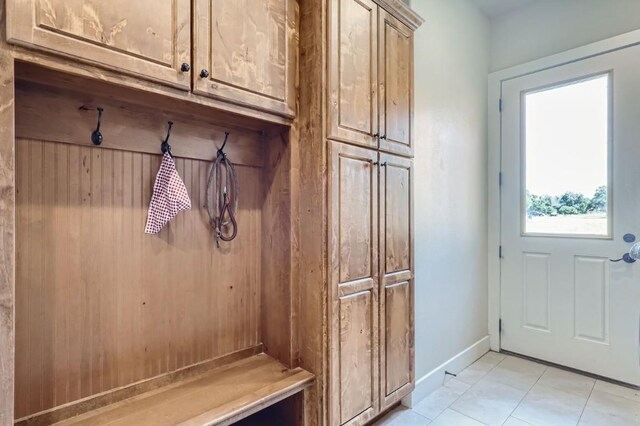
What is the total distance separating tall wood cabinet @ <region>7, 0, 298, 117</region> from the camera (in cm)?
98

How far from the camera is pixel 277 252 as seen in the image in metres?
1.74

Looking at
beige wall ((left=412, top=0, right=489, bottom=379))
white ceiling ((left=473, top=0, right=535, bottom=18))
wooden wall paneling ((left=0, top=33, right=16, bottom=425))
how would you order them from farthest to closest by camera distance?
white ceiling ((left=473, top=0, right=535, bottom=18)) → beige wall ((left=412, top=0, right=489, bottom=379)) → wooden wall paneling ((left=0, top=33, right=16, bottom=425))

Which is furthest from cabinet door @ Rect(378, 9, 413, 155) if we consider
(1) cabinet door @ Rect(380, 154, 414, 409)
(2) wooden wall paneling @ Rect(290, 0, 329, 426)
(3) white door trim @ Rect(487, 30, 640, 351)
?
(3) white door trim @ Rect(487, 30, 640, 351)

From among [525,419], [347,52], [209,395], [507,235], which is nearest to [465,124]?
[507,235]

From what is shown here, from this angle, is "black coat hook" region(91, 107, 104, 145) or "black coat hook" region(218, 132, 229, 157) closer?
"black coat hook" region(91, 107, 104, 145)

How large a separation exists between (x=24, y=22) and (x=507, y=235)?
10.8ft

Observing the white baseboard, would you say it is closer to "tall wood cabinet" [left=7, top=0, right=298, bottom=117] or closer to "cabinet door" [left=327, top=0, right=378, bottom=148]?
"cabinet door" [left=327, top=0, right=378, bottom=148]

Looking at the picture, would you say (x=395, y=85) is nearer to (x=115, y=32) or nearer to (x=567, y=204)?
(x=115, y=32)

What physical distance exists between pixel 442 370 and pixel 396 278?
3.37ft

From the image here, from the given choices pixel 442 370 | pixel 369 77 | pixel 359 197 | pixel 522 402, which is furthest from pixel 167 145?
pixel 522 402

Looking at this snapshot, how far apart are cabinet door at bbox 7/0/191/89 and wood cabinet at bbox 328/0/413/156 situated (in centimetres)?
67

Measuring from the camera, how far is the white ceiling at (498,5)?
286cm

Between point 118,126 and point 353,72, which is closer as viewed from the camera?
point 118,126

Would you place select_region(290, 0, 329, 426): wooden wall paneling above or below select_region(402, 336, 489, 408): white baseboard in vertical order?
above
